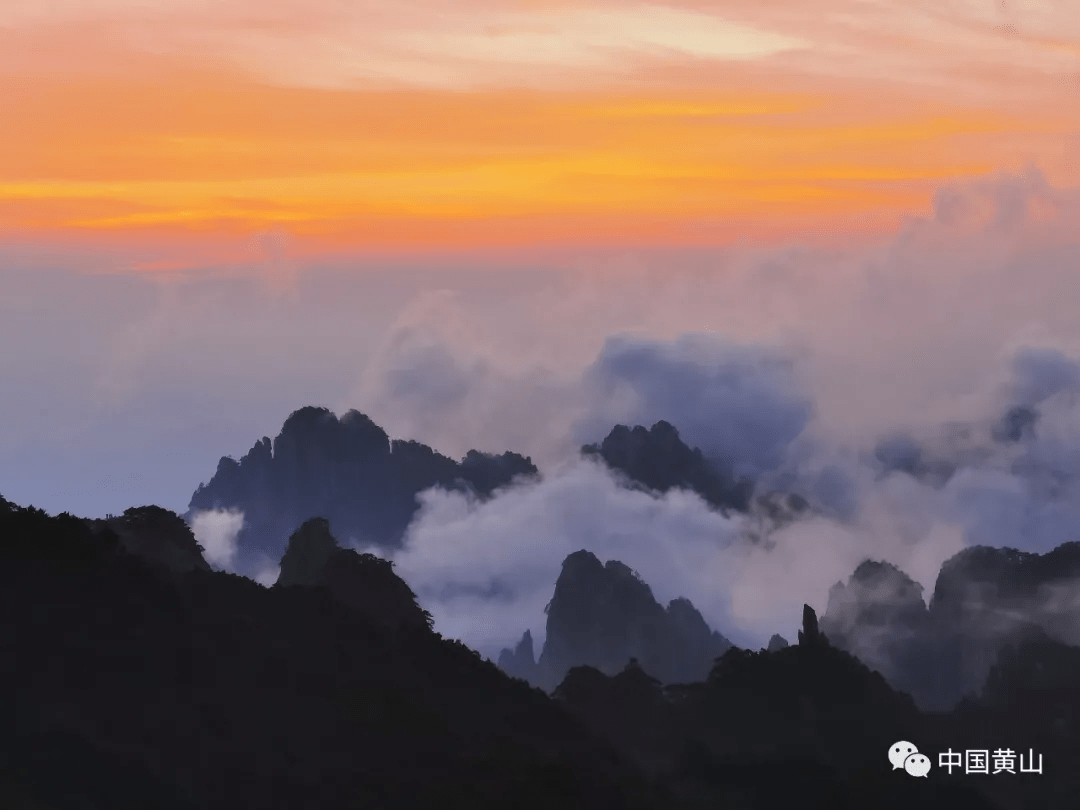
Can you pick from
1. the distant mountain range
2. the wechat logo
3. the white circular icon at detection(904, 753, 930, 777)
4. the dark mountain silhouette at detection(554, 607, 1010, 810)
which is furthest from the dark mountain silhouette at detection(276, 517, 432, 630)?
the white circular icon at detection(904, 753, 930, 777)

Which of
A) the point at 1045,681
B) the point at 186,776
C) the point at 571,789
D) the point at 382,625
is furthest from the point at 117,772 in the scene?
the point at 1045,681

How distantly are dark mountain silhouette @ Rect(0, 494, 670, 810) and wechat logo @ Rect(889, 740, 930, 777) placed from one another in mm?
19243

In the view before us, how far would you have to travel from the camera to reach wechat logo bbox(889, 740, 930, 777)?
110 meters

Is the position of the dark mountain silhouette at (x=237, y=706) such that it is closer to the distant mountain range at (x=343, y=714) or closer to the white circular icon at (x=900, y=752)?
the distant mountain range at (x=343, y=714)

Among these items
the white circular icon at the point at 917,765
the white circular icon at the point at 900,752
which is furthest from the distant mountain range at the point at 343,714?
the white circular icon at the point at 917,765

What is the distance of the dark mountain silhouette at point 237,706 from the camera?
75.2 metres

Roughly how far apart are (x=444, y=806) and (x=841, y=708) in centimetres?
5669

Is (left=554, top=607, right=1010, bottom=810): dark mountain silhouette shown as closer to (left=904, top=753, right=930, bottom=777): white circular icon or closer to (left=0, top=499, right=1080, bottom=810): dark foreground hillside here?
(left=0, top=499, right=1080, bottom=810): dark foreground hillside

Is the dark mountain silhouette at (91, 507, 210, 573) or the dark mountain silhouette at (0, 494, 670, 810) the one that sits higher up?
the dark mountain silhouette at (91, 507, 210, 573)

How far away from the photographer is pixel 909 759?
11206 cm

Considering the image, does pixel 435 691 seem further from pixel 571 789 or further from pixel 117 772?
pixel 117 772

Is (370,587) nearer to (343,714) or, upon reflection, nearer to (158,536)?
(158,536)

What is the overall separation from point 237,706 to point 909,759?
47.8 metres

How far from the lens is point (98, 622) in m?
86.9
